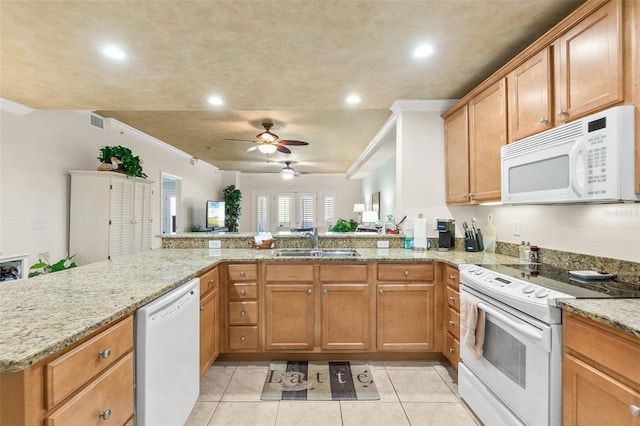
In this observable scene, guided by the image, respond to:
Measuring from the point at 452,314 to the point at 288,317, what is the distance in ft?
4.18

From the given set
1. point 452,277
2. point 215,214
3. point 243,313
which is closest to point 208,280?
point 243,313

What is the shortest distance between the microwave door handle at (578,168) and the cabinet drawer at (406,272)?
3.84 ft

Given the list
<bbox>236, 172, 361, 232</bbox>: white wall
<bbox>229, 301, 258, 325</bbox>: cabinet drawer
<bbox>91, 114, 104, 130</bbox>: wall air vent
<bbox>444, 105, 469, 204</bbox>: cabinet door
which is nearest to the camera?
<bbox>229, 301, 258, 325</bbox>: cabinet drawer

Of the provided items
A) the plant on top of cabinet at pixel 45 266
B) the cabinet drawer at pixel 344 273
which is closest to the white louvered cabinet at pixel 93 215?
the plant on top of cabinet at pixel 45 266

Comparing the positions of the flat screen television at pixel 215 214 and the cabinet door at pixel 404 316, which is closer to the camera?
the cabinet door at pixel 404 316

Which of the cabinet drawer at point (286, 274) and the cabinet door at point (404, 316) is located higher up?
the cabinet drawer at point (286, 274)

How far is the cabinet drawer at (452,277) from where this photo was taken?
7.18ft

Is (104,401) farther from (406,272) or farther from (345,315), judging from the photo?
(406,272)

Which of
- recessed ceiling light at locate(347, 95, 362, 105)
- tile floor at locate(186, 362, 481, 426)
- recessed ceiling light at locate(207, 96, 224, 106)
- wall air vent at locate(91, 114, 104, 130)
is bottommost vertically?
tile floor at locate(186, 362, 481, 426)

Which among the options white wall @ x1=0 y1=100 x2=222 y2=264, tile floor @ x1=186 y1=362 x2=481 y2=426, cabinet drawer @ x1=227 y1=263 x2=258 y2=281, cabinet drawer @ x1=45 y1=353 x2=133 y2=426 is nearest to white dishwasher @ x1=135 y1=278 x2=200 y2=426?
cabinet drawer @ x1=45 y1=353 x2=133 y2=426

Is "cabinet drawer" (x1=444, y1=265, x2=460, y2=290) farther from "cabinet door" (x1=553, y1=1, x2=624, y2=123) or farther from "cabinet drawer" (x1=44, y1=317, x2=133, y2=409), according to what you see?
"cabinet drawer" (x1=44, y1=317, x2=133, y2=409)

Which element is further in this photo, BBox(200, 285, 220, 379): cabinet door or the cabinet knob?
BBox(200, 285, 220, 379): cabinet door

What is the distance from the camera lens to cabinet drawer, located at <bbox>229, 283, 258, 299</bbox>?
241 centimetres

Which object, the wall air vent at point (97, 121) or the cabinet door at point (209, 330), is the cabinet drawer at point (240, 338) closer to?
the cabinet door at point (209, 330)
